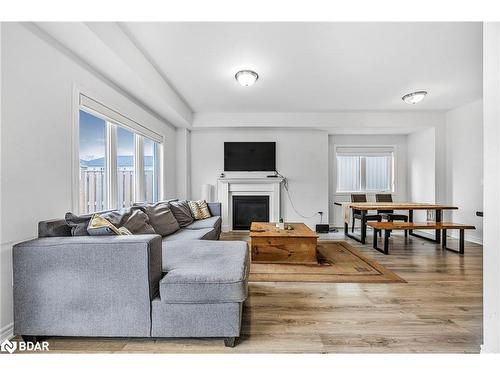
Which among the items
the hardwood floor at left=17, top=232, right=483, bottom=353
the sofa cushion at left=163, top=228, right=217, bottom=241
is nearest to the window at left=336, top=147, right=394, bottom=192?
the hardwood floor at left=17, top=232, right=483, bottom=353

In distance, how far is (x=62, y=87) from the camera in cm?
220

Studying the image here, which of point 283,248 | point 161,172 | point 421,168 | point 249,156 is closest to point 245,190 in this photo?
point 249,156

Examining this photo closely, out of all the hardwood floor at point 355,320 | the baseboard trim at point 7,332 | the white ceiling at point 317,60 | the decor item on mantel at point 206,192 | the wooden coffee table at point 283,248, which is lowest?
the hardwood floor at point 355,320

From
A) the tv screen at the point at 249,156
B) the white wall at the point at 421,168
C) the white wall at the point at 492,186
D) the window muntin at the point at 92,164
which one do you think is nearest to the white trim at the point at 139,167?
the window muntin at the point at 92,164

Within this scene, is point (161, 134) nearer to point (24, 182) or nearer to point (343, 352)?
point (24, 182)

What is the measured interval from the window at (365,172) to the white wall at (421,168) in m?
0.41

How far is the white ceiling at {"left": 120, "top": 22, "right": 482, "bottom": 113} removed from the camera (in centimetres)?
244

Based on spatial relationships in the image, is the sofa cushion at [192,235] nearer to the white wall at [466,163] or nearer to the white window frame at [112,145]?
the white window frame at [112,145]

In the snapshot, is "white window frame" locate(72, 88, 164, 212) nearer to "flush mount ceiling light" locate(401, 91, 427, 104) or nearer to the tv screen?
the tv screen

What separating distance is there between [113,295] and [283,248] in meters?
2.13

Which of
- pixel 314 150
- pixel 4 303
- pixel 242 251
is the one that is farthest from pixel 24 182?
pixel 314 150

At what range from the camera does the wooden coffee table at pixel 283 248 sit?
324 cm

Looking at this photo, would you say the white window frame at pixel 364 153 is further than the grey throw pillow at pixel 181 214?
Yes
